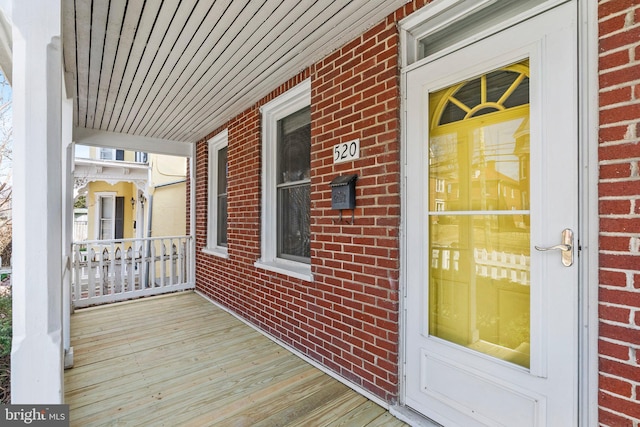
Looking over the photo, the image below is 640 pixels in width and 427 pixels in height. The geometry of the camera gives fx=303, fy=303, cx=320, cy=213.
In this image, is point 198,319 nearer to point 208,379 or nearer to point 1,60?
point 208,379

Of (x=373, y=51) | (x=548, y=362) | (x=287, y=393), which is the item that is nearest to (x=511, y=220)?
(x=548, y=362)

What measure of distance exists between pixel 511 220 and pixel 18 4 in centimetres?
233

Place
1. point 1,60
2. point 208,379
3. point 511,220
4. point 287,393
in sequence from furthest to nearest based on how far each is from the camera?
point 208,379, point 287,393, point 1,60, point 511,220

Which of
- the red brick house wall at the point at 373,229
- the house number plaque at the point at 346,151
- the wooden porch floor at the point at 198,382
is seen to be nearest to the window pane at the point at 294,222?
the red brick house wall at the point at 373,229

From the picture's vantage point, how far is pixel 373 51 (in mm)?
2023

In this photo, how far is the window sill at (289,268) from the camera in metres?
2.65

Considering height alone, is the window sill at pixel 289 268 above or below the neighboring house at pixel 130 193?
below

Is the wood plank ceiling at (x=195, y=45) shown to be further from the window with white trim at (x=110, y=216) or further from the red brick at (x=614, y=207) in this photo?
the window with white trim at (x=110, y=216)

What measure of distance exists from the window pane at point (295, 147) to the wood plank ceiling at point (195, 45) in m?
0.38

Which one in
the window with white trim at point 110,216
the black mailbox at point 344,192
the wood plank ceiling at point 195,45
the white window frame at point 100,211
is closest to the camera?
the wood plank ceiling at point 195,45

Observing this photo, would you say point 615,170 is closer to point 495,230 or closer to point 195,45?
point 495,230

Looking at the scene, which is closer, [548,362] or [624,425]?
[624,425]

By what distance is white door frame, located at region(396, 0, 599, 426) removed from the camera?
4.01ft

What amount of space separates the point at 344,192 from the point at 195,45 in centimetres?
156
